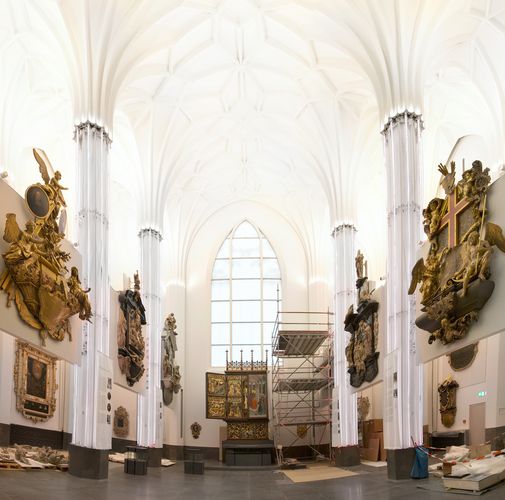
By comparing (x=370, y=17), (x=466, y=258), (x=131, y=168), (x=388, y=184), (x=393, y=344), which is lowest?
(x=393, y=344)

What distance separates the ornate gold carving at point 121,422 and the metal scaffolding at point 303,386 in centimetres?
608

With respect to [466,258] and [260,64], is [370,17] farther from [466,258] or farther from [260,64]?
[466,258]

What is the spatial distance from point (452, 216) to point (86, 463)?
378 inches

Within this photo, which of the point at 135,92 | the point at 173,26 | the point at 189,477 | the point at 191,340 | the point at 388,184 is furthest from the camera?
the point at 191,340

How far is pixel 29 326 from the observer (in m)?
14.0

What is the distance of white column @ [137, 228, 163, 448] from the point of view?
1023 inches

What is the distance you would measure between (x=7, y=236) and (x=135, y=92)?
1266 cm

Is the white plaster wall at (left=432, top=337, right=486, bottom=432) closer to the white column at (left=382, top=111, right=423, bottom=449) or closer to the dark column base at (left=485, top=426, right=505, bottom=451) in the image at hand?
the dark column base at (left=485, top=426, right=505, bottom=451)

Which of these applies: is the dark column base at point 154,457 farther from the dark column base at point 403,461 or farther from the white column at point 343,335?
the dark column base at point 403,461

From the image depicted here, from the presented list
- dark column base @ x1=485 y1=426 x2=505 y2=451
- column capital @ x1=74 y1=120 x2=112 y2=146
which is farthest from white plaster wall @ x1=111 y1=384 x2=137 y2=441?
dark column base @ x1=485 y1=426 x2=505 y2=451

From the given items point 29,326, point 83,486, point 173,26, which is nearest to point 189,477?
point 83,486

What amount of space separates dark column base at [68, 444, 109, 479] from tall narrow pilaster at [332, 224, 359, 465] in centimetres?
1036

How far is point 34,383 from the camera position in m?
23.5

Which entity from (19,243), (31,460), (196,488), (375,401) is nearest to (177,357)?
(375,401)
